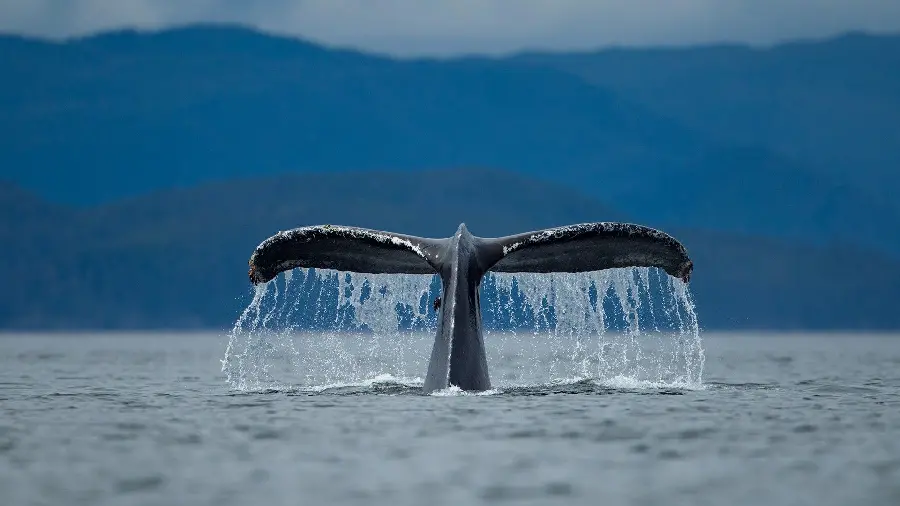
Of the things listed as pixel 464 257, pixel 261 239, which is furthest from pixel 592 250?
Answer: pixel 261 239

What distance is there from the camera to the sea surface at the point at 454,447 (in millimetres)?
8648

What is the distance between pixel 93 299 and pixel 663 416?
14648 cm

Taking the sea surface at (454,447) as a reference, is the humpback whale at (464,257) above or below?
above

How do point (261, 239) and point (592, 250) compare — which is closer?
point (592, 250)

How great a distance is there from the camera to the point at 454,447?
34.9 feet

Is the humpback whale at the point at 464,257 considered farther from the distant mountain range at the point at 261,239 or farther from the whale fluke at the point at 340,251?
the distant mountain range at the point at 261,239

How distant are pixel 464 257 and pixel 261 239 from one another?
13809 cm

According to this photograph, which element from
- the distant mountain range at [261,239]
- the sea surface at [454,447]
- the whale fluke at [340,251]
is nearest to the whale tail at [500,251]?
the whale fluke at [340,251]

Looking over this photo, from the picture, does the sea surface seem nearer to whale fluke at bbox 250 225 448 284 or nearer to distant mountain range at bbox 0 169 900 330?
whale fluke at bbox 250 225 448 284

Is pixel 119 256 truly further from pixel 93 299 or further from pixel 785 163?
pixel 785 163

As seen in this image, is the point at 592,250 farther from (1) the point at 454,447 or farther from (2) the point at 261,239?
(2) the point at 261,239

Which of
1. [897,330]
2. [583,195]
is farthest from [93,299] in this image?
[897,330]

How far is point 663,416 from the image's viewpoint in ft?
42.7

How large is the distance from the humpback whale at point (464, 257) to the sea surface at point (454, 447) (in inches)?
24.2
